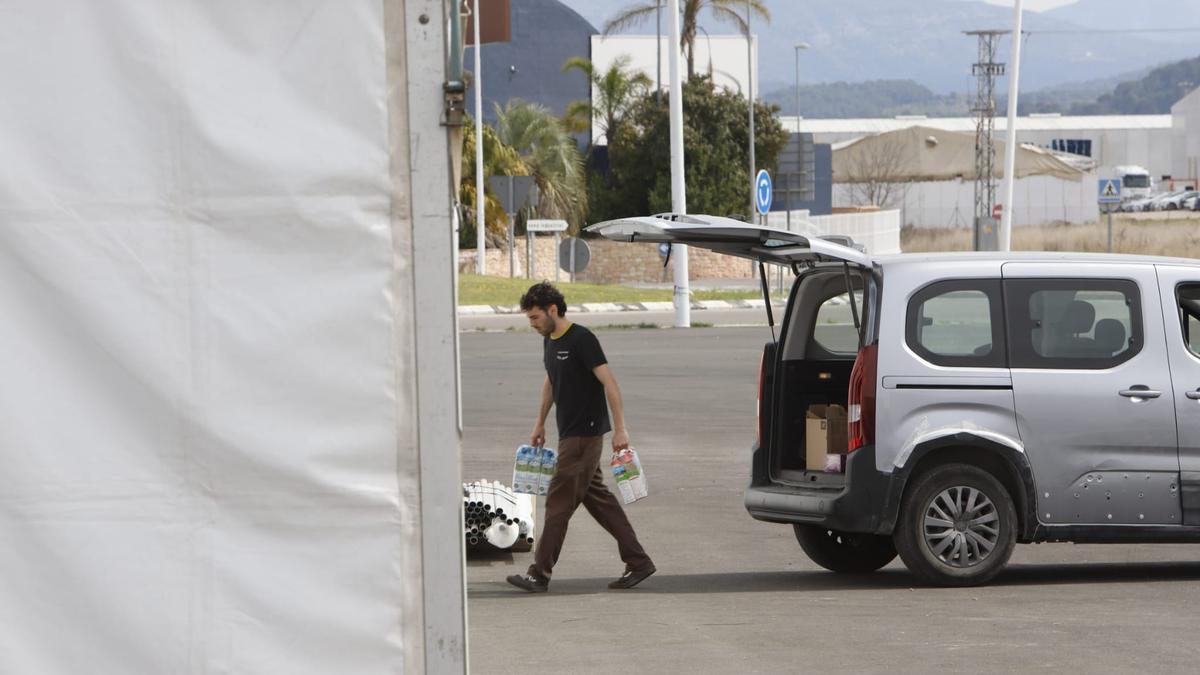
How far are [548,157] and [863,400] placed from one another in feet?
159

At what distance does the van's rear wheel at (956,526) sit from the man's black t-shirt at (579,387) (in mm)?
1745

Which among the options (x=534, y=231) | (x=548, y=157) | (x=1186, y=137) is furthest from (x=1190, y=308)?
(x=1186, y=137)

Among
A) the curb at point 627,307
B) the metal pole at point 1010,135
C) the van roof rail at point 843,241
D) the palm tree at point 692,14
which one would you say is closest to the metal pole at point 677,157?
the curb at point 627,307

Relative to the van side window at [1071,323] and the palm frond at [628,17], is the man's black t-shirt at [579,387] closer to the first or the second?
the van side window at [1071,323]

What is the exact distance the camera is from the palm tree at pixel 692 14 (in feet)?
202

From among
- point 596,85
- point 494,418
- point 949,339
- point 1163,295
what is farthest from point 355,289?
point 596,85

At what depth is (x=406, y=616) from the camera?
3.67 m

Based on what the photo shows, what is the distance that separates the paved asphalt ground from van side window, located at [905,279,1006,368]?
1240 mm

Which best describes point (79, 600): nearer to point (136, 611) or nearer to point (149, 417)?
point (136, 611)

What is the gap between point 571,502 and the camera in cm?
934

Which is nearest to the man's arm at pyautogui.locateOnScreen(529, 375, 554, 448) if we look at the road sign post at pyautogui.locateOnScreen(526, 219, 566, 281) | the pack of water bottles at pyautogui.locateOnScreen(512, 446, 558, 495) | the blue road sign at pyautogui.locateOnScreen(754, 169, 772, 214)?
the pack of water bottles at pyautogui.locateOnScreen(512, 446, 558, 495)

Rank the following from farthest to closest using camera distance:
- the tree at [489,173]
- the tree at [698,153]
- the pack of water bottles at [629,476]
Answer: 1. the tree at [698,153]
2. the tree at [489,173]
3. the pack of water bottles at [629,476]

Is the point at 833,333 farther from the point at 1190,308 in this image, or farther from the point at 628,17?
the point at 628,17

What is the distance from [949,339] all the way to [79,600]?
245 inches
